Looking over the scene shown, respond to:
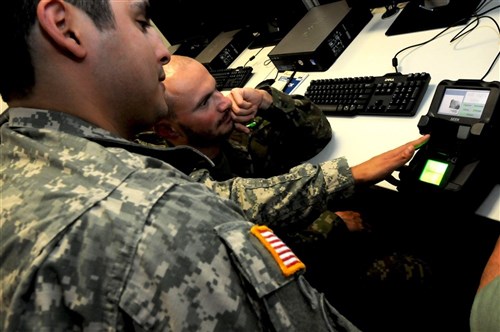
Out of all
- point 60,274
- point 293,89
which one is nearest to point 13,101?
point 60,274

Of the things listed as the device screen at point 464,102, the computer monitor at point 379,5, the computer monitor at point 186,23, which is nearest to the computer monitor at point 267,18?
the computer monitor at point 186,23

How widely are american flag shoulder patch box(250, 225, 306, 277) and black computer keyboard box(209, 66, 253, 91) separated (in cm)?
114

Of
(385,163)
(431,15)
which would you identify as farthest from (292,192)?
(431,15)

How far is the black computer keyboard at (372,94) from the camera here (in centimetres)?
94

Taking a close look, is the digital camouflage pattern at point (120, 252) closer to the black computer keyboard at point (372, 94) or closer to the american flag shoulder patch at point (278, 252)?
the american flag shoulder patch at point (278, 252)

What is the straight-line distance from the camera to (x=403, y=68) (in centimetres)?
106

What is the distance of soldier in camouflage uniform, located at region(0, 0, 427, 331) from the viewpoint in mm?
403

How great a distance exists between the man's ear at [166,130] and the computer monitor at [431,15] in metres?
0.80

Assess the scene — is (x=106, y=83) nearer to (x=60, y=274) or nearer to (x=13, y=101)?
(x=13, y=101)

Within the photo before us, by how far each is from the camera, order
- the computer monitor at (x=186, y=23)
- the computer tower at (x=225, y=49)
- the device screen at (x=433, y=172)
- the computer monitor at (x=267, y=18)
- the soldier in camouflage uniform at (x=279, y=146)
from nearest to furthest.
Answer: the device screen at (x=433, y=172)
the soldier in camouflage uniform at (x=279, y=146)
the computer monitor at (x=267, y=18)
the computer tower at (x=225, y=49)
the computer monitor at (x=186, y=23)

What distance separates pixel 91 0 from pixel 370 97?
0.77 m

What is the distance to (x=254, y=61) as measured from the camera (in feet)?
5.58

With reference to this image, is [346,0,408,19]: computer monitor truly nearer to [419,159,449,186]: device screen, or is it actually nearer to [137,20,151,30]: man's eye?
[419,159,449,186]: device screen

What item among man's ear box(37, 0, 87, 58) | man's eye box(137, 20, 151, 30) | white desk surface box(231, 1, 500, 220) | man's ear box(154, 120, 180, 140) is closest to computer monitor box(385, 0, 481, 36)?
white desk surface box(231, 1, 500, 220)
